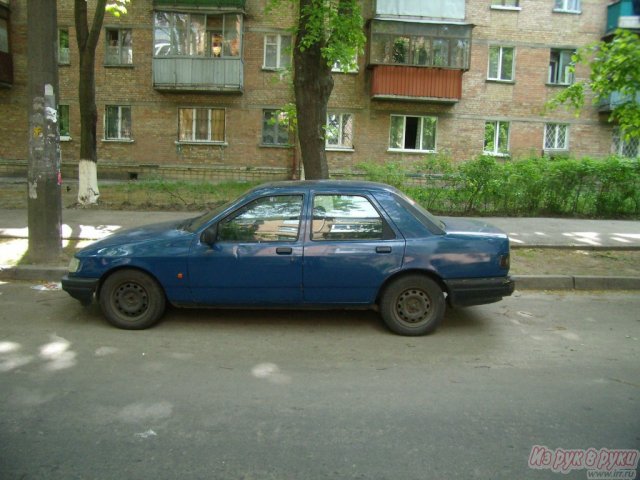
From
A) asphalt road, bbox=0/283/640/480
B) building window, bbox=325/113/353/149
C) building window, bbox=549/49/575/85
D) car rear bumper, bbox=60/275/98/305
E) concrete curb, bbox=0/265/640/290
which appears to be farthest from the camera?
building window, bbox=549/49/575/85

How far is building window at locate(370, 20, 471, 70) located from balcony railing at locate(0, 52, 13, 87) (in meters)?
14.5

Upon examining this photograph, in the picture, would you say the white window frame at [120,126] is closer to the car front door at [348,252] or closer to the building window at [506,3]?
the building window at [506,3]

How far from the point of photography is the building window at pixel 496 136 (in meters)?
22.7

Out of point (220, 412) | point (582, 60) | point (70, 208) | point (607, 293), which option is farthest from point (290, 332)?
point (70, 208)

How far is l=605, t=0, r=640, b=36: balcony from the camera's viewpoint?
19.9 m

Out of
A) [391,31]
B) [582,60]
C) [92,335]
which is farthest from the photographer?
[391,31]

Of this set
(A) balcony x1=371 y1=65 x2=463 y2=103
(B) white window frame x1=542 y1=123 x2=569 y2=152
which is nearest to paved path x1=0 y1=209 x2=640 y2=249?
(A) balcony x1=371 y1=65 x2=463 y2=103

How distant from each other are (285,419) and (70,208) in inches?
463

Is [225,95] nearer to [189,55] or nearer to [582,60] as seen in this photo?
[189,55]

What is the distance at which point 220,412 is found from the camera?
3574 mm

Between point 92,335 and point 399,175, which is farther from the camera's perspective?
point 399,175

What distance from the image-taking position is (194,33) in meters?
21.2

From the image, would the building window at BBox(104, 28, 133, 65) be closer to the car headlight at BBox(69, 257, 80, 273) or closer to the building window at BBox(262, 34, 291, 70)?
the building window at BBox(262, 34, 291, 70)

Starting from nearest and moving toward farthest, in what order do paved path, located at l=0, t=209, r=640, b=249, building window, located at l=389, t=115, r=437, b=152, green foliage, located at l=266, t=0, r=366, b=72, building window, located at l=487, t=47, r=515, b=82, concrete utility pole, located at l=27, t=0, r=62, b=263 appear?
concrete utility pole, located at l=27, t=0, r=62, b=263 < green foliage, located at l=266, t=0, r=366, b=72 < paved path, located at l=0, t=209, r=640, b=249 < building window, located at l=389, t=115, r=437, b=152 < building window, located at l=487, t=47, r=515, b=82
